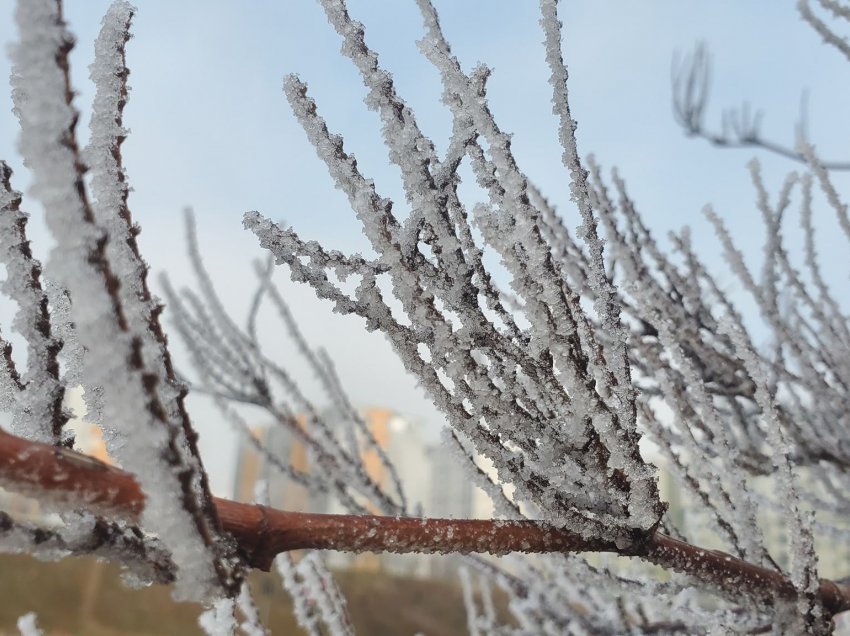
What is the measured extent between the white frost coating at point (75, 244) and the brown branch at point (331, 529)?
92 millimetres

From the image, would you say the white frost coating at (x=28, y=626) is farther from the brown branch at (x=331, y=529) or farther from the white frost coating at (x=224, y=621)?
the brown branch at (x=331, y=529)

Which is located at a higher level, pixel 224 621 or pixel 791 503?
pixel 791 503

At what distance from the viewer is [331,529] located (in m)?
0.73

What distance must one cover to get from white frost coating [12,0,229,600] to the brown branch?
0.09 meters

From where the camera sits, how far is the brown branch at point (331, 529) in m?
0.57

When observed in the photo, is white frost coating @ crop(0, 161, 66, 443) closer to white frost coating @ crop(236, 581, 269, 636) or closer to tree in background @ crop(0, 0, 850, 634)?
tree in background @ crop(0, 0, 850, 634)

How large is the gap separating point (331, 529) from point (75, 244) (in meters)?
0.41

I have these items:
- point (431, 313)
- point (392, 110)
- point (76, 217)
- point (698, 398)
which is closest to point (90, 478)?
point (76, 217)

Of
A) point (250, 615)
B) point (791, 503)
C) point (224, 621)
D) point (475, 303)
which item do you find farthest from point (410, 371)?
point (791, 503)

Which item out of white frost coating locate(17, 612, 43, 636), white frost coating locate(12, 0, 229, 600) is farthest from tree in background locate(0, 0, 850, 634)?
white frost coating locate(17, 612, 43, 636)

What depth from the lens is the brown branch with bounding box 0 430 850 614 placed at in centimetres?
57

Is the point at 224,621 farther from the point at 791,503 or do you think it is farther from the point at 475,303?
the point at 791,503

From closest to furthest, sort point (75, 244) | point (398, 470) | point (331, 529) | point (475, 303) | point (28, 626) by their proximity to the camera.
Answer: point (75, 244) → point (331, 529) → point (475, 303) → point (28, 626) → point (398, 470)

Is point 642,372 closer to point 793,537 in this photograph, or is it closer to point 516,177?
point 793,537
